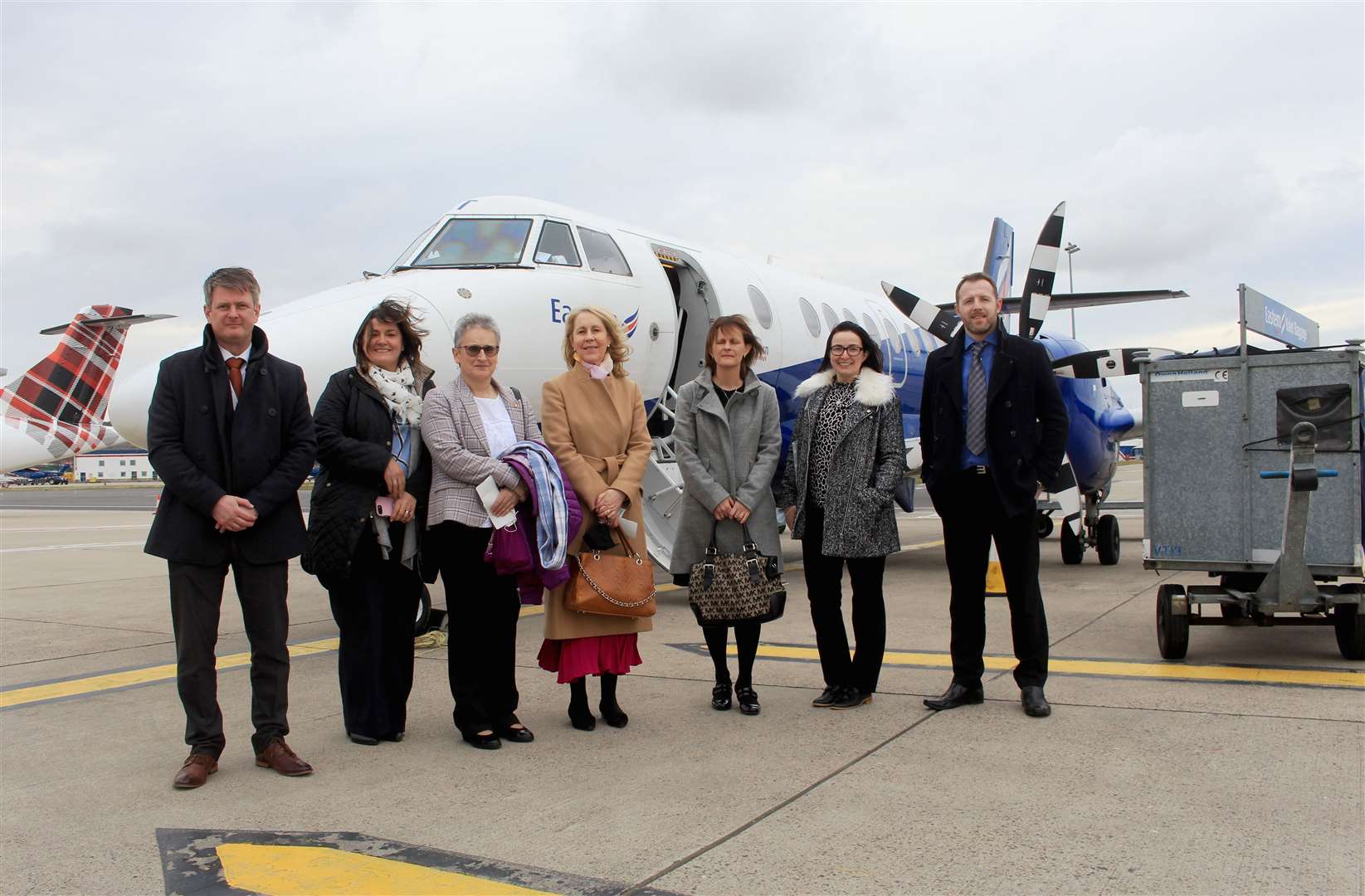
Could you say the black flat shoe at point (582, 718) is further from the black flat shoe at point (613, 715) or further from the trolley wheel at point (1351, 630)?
the trolley wheel at point (1351, 630)

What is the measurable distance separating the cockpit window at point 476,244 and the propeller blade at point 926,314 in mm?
4126

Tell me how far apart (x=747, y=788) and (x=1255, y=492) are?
13.4ft

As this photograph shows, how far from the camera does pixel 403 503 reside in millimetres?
4629

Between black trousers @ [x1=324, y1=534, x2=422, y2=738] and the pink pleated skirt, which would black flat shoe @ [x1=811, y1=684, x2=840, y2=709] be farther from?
black trousers @ [x1=324, y1=534, x2=422, y2=738]

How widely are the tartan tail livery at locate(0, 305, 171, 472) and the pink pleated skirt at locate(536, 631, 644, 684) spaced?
2829 centimetres

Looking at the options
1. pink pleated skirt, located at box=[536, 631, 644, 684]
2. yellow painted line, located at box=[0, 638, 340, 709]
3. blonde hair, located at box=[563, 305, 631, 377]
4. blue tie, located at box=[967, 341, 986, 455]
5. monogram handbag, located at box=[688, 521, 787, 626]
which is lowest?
yellow painted line, located at box=[0, 638, 340, 709]

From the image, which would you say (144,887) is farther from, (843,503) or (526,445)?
(843,503)

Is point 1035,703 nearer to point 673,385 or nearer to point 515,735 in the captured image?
point 515,735

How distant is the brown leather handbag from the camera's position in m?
4.69

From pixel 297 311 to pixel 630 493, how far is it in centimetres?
→ 367

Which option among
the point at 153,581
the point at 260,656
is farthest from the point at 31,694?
the point at 153,581

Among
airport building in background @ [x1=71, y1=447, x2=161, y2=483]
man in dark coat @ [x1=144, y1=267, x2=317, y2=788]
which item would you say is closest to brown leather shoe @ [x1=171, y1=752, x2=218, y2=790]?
man in dark coat @ [x1=144, y1=267, x2=317, y2=788]

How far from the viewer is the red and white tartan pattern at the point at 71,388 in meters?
29.3

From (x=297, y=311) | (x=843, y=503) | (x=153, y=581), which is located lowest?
(x=153, y=581)
